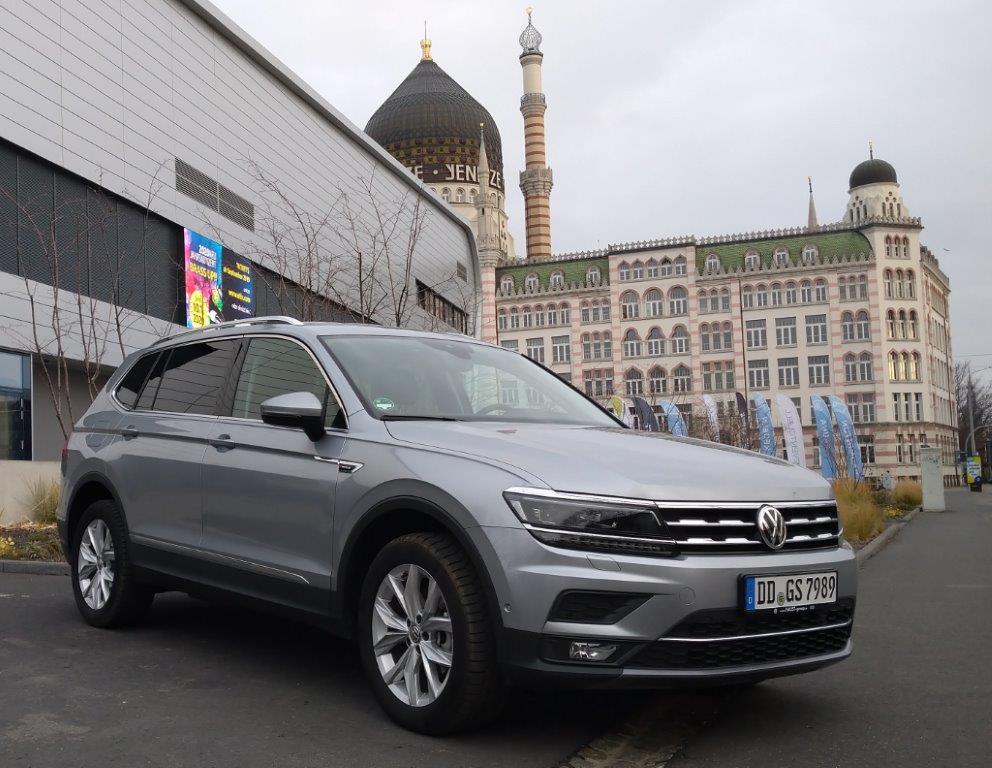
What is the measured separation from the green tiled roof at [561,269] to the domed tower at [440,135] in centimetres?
760

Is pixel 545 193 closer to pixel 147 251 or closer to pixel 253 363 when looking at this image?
pixel 147 251

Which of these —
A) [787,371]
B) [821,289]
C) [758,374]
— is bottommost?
[758,374]

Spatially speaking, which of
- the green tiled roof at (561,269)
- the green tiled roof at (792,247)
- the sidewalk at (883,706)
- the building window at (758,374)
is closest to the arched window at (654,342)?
the green tiled roof at (561,269)

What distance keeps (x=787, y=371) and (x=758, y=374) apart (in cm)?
237

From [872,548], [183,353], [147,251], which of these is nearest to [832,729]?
[183,353]

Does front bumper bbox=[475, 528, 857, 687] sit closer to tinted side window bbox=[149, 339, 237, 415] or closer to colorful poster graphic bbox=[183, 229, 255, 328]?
tinted side window bbox=[149, 339, 237, 415]

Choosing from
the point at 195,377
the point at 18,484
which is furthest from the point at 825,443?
the point at 195,377

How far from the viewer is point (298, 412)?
4613mm

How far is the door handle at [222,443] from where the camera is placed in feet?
17.3

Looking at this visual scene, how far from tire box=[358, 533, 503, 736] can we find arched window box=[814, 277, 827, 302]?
292 feet

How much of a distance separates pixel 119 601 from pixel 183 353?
1449 mm

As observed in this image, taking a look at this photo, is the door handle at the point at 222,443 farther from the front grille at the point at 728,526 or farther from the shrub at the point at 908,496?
the shrub at the point at 908,496

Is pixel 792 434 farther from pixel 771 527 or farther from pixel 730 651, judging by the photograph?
pixel 730 651

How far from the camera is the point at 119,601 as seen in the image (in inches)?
240
